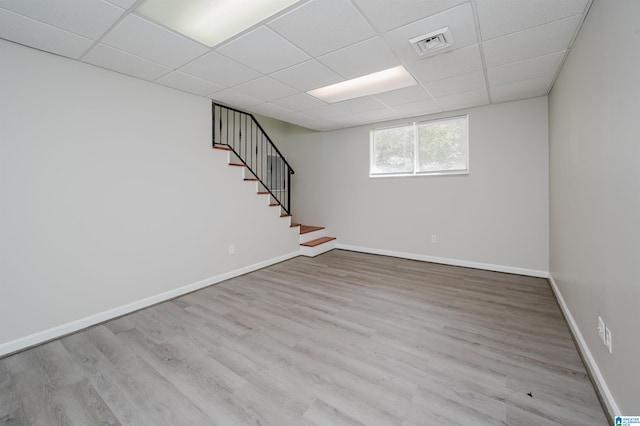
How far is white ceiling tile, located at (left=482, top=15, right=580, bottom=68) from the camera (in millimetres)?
2131

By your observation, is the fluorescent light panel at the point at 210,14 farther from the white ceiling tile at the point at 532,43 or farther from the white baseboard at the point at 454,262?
the white baseboard at the point at 454,262

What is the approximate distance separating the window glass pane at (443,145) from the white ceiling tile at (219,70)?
3071 millimetres

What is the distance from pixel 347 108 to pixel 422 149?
1556 millimetres

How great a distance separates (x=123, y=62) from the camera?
2627 millimetres

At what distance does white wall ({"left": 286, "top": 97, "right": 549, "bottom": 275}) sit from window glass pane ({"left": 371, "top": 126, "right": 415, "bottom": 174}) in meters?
0.17

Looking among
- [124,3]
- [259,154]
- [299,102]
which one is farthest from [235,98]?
[259,154]

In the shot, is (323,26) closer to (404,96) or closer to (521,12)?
(521,12)

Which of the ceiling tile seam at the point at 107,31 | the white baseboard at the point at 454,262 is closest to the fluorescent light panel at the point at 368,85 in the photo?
the ceiling tile seam at the point at 107,31

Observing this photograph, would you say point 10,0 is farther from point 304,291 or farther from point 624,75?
point 624,75

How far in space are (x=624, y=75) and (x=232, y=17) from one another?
2.51 m

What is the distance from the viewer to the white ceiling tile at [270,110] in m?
4.11

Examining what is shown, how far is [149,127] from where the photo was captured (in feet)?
10.1

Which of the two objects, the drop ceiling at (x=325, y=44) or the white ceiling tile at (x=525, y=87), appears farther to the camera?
the white ceiling tile at (x=525, y=87)

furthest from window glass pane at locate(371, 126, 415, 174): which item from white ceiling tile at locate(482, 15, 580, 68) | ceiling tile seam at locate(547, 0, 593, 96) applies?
white ceiling tile at locate(482, 15, 580, 68)
